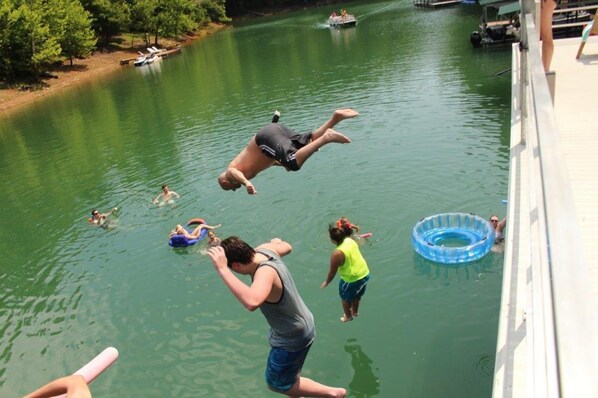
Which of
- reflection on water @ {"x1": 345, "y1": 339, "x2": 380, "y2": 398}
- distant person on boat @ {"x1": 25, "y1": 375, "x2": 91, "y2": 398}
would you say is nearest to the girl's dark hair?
reflection on water @ {"x1": 345, "y1": 339, "x2": 380, "y2": 398}

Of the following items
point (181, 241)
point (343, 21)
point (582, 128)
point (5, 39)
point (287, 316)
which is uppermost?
point (5, 39)

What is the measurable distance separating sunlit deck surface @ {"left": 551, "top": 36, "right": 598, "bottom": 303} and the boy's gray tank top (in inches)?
103

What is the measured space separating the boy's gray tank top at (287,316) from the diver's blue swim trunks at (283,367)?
105 millimetres

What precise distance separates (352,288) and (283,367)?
300 cm

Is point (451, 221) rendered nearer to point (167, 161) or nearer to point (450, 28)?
point (167, 161)

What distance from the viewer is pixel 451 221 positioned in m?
12.8

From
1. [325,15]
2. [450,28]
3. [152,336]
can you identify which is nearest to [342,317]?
[152,336]

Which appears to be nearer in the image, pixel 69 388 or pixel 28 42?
pixel 69 388

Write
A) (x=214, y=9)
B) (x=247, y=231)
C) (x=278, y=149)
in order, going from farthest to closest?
(x=214, y=9) < (x=247, y=231) < (x=278, y=149)

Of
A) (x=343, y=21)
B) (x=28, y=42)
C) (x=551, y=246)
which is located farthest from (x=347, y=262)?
(x=343, y=21)

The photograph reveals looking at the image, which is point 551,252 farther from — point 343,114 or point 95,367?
point 343,114

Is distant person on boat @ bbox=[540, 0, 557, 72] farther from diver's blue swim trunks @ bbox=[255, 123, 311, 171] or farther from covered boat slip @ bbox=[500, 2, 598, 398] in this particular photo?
diver's blue swim trunks @ bbox=[255, 123, 311, 171]

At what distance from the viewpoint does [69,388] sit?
343 centimetres

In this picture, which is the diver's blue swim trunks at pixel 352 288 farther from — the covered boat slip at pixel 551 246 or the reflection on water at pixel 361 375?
the covered boat slip at pixel 551 246
